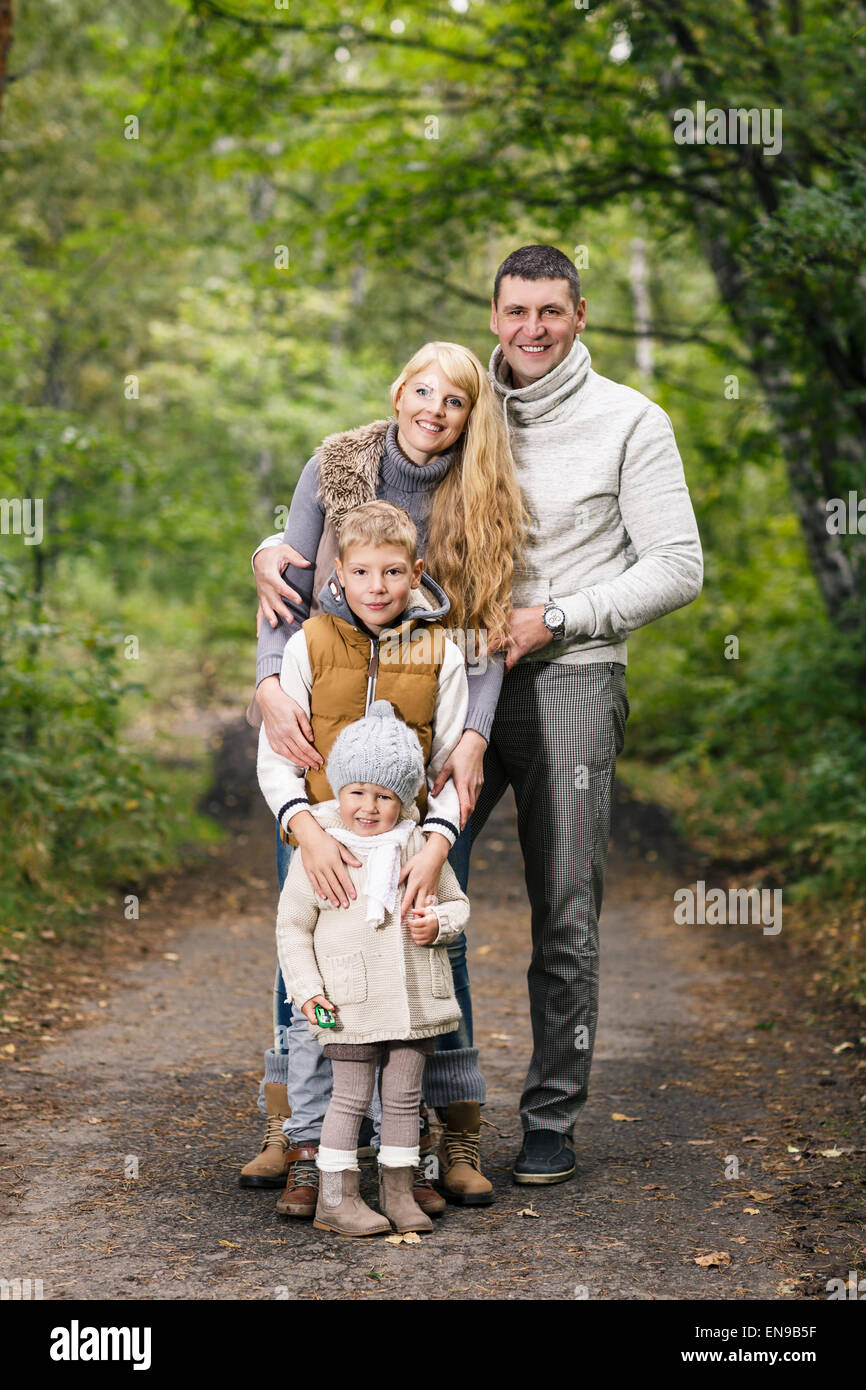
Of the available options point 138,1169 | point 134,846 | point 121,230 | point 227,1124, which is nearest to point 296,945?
point 138,1169

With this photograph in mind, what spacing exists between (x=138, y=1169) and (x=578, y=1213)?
123cm

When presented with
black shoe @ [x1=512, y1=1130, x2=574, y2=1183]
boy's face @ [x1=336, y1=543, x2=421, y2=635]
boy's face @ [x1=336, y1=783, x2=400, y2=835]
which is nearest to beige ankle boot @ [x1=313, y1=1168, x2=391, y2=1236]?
black shoe @ [x1=512, y1=1130, x2=574, y2=1183]

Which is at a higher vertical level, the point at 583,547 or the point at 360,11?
the point at 360,11

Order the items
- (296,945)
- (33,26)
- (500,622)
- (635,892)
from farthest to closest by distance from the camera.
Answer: (33,26)
(635,892)
(500,622)
(296,945)

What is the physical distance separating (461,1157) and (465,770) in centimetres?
107

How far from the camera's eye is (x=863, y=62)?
6.98m

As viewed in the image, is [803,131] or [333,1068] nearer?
[333,1068]

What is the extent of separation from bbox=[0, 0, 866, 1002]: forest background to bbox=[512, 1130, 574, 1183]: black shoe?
2802 millimetres

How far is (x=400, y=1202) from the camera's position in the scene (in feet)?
10.7

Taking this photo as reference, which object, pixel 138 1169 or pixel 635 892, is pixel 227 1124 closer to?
pixel 138 1169

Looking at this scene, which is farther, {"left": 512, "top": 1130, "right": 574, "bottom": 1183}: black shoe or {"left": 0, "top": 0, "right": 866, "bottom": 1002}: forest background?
{"left": 0, "top": 0, "right": 866, "bottom": 1002}: forest background

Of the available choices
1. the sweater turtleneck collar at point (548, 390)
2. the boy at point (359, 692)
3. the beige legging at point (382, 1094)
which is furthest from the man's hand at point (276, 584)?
the beige legging at point (382, 1094)

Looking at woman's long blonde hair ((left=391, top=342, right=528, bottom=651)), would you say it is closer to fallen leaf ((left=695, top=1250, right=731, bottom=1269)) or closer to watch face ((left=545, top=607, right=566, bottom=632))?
watch face ((left=545, top=607, right=566, bottom=632))

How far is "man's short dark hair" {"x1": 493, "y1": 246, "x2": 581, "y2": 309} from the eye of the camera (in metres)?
3.58
